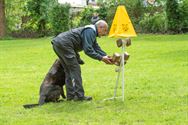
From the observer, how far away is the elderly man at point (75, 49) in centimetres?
931

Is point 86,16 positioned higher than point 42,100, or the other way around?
point 42,100

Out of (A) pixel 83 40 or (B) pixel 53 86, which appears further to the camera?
(B) pixel 53 86

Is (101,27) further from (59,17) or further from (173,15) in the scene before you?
(59,17)

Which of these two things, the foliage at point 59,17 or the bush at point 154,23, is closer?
the bush at point 154,23

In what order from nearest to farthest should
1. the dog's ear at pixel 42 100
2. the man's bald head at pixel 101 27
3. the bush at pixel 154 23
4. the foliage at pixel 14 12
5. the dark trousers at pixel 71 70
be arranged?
the man's bald head at pixel 101 27, the dark trousers at pixel 71 70, the dog's ear at pixel 42 100, the bush at pixel 154 23, the foliage at pixel 14 12

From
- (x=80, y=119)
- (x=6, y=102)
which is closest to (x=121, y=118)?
(x=80, y=119)

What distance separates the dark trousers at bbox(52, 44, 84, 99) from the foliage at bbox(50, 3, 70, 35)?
86.2 feet

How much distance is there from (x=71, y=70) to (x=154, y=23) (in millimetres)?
26496

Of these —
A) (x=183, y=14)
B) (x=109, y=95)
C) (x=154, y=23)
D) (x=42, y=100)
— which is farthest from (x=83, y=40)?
(x=154, y=23)

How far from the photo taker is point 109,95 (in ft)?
34.9

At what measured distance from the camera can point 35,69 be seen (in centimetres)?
1622

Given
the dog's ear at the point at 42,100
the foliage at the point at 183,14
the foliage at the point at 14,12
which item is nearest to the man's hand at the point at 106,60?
the dog's ear at the point at 42,100

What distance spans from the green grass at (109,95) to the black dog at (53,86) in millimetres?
245

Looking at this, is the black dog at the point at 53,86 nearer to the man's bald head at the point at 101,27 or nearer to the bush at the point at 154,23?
the man's bald head at the point at 101,27
